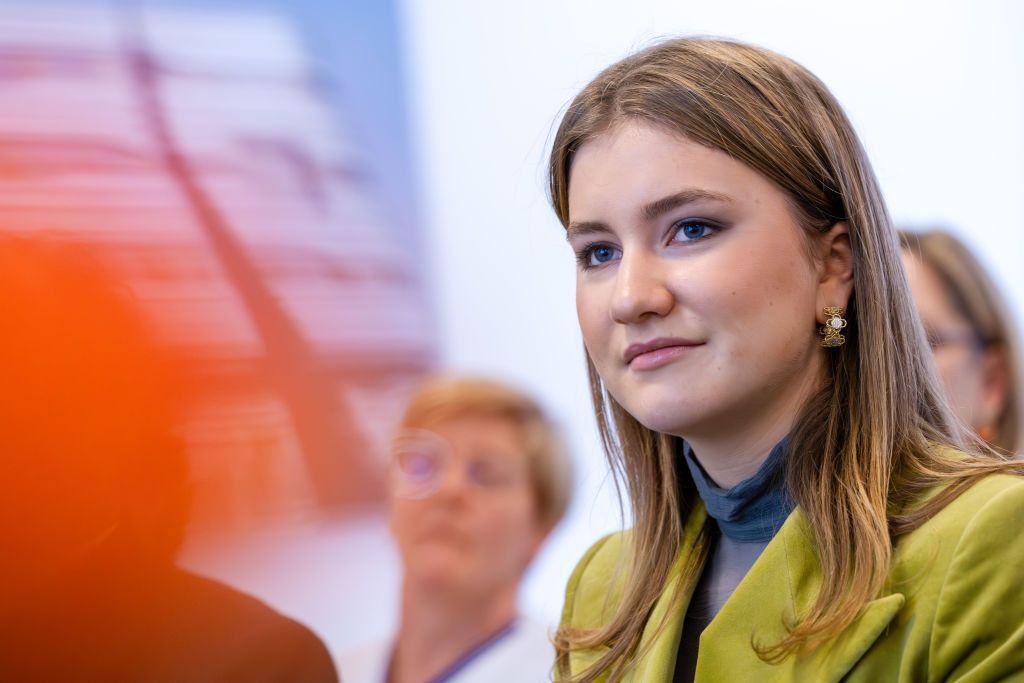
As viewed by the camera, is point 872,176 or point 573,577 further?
point 573,577

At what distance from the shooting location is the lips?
4.92ft

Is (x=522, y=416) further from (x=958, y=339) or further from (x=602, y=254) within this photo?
(x=958, y=339)

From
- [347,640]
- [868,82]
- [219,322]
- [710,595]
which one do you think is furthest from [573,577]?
[868,82]

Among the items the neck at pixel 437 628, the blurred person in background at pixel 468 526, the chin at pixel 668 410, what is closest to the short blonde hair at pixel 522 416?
the blurred person in background at pixel 468 526

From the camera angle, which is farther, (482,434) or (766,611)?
(482,434)

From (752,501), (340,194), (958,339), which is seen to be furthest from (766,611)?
(958,339)

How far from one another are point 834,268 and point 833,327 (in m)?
0.09

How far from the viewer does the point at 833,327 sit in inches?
61.4

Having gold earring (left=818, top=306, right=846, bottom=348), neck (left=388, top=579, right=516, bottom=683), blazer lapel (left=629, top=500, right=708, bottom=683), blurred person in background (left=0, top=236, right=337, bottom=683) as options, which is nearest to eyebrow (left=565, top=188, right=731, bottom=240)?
gold earring (left=818, top=306, right=846, bottom=348)

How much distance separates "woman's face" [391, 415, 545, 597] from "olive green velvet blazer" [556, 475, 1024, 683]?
103cm

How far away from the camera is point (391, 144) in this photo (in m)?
2.61

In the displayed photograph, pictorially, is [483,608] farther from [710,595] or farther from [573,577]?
[710,595]

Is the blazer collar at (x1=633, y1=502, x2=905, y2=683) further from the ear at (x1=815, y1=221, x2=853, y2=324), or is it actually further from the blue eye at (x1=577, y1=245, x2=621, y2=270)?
the blue eye at (x1=577, y1=245, x2=621, y2=270)

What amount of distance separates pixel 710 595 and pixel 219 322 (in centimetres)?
104
